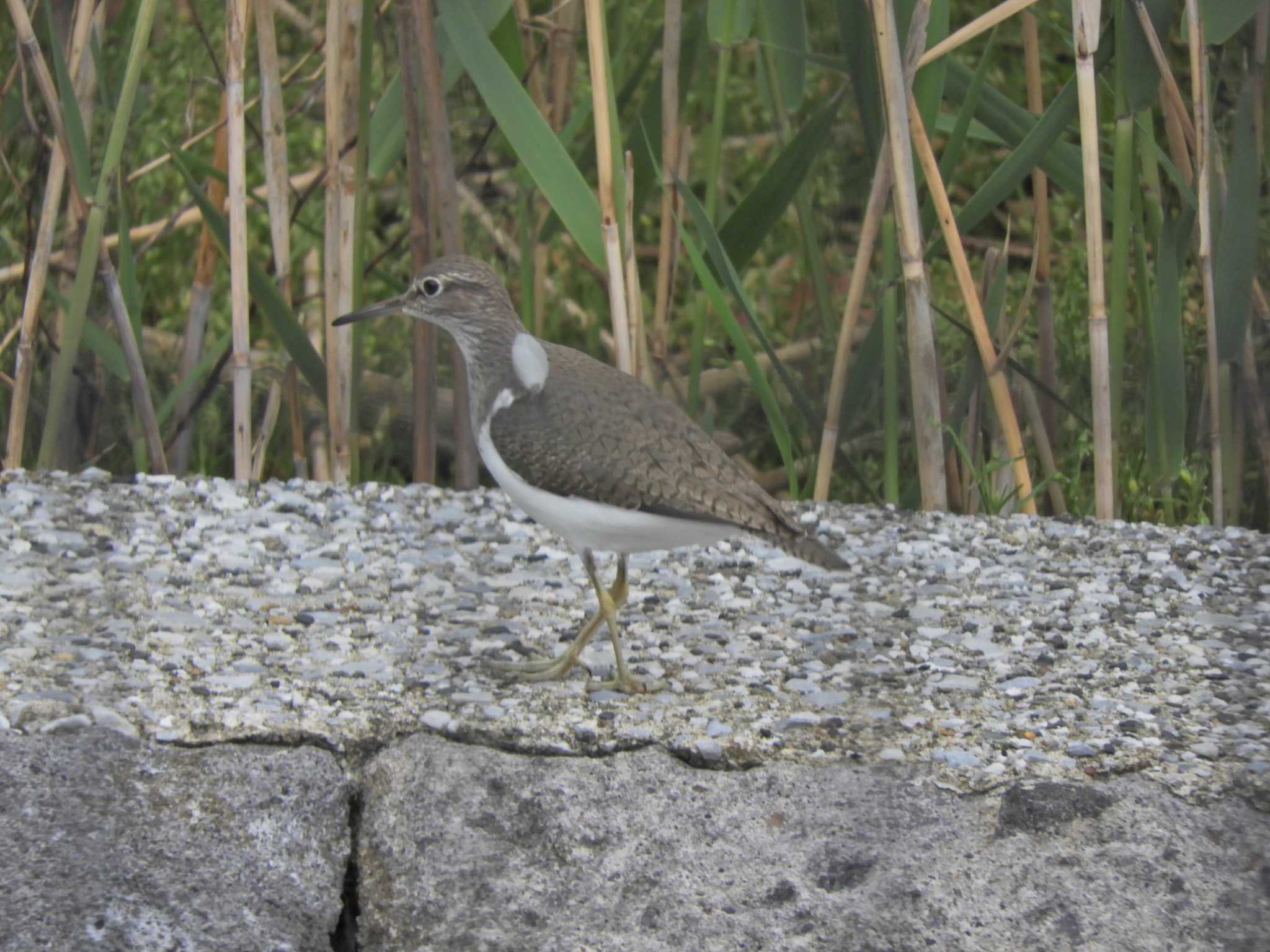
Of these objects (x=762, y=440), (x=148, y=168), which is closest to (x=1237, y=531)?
(x=762, y=440)

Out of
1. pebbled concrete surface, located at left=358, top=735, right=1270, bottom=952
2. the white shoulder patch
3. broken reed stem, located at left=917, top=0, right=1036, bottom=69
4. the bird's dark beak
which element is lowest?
pebbled concrete surface, located at left=358, top=735, right=1270, bottom=952

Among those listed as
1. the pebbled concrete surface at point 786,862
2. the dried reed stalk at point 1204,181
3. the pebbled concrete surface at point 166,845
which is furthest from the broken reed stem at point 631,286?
the pebbled concrete surface at point 166,845

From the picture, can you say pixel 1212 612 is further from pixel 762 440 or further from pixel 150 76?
pixel 150 76

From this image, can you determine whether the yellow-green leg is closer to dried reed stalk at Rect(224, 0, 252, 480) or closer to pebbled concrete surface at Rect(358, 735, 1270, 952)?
pebbled concrete surface at Rect(358, 735, 1270, 952)

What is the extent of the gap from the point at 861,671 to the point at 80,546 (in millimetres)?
1875

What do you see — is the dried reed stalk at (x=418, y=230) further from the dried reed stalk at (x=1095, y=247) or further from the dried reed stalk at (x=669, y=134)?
the dried reed stalk at (x=1095, y=247)

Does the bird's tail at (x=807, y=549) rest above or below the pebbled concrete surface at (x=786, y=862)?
above

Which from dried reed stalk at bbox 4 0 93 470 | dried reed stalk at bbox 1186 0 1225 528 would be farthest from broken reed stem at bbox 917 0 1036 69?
dried reed stalk at bbox 4 0 93 470

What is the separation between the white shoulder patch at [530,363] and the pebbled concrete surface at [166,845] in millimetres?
1006

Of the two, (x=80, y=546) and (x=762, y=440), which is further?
(x=762, y=440)

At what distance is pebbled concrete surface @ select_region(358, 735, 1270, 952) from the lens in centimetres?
271

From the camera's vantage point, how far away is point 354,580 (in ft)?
12.9

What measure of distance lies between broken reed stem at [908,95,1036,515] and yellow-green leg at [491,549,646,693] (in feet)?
3.81

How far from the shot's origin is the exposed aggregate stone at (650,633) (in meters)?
3.13
